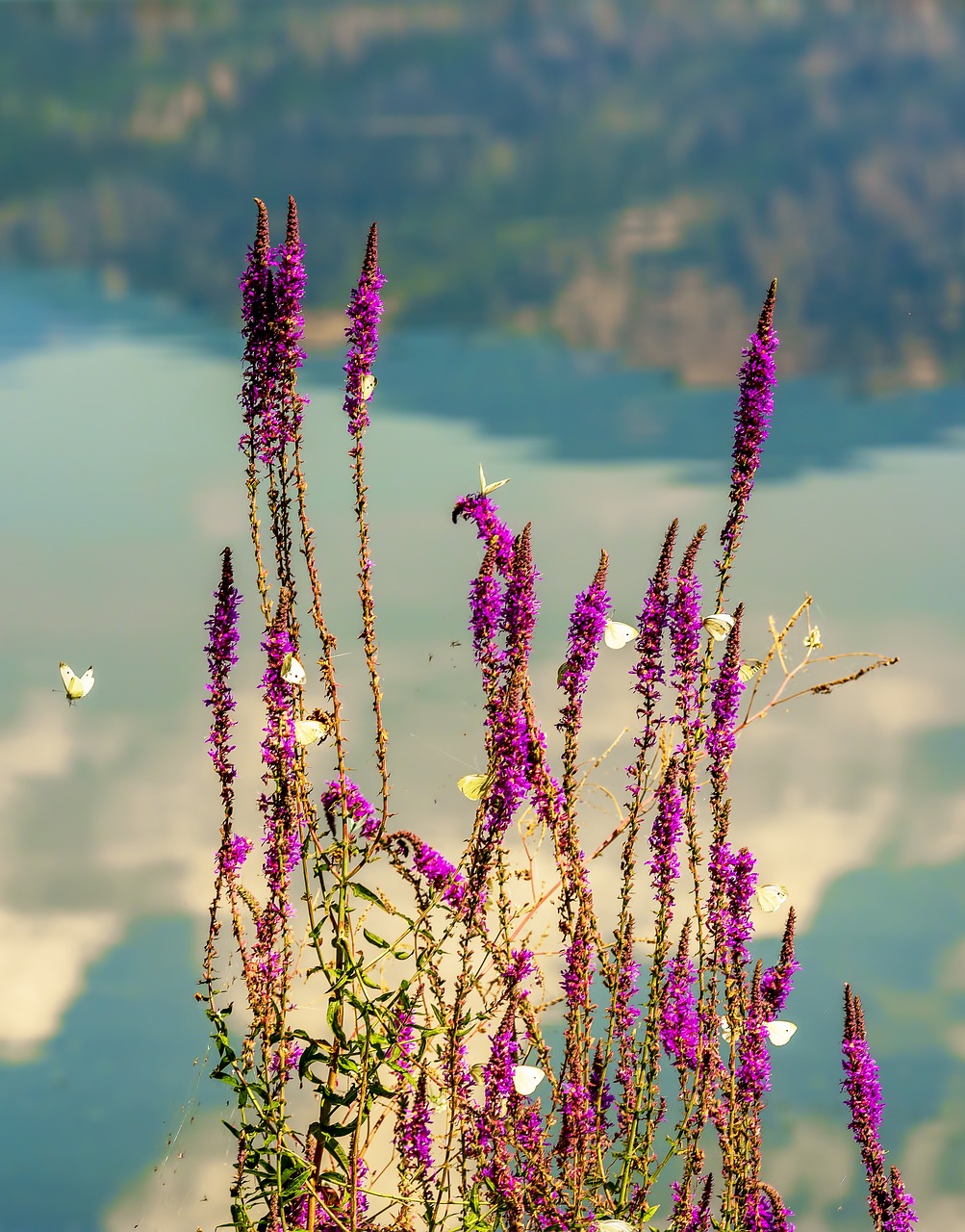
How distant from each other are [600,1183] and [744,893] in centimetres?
78

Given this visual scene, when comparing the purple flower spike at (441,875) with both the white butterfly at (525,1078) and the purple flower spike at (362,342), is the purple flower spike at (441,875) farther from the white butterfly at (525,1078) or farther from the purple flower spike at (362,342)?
the purple flower spike at (362,342)

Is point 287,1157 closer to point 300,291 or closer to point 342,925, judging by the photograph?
point 342,925

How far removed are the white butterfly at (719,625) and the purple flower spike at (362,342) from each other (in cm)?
79

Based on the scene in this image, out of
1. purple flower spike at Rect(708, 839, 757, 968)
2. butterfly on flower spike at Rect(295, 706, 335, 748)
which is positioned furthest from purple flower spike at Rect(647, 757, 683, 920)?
butterfly on flower spike at Rect(295, 706, 335, 748)

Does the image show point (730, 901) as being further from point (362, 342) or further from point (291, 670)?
point (362, 342)

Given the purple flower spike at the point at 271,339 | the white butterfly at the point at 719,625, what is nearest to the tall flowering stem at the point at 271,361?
the purple flower spike at the point at 271,339

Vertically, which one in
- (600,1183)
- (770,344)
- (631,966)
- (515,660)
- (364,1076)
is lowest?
(600,1183)

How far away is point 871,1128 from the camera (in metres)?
2.81

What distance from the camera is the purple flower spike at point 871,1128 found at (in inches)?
109

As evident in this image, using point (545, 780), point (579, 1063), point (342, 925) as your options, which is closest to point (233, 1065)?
point (342, 925)

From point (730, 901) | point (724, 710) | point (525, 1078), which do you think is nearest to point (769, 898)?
point (730, 901)

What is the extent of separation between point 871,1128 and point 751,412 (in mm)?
1518

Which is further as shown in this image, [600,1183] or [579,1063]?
[600,1183]

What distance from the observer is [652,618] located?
267 centimetres
